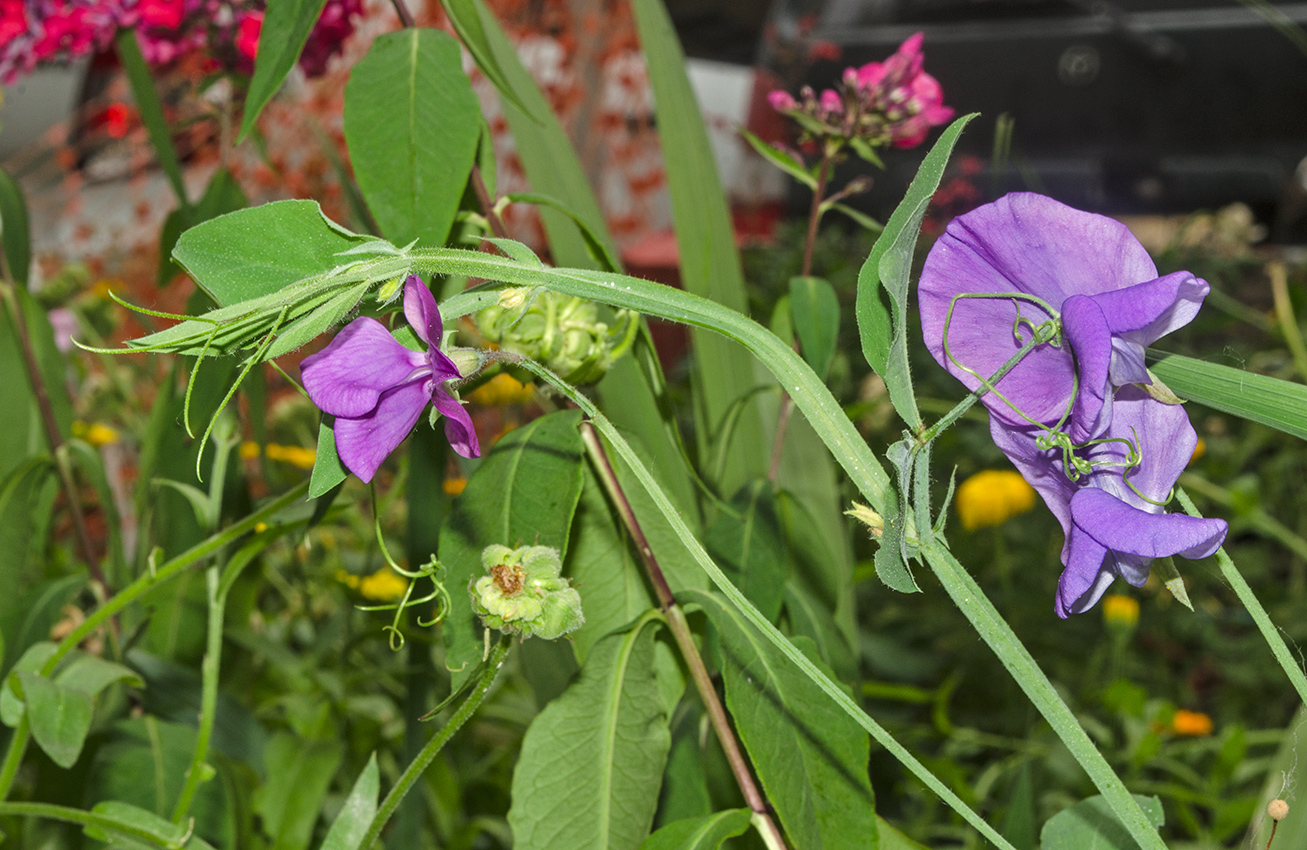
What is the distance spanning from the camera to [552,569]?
0.24m

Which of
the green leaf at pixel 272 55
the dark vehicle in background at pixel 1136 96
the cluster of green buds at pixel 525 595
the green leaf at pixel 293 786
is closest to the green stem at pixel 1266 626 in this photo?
the cluster of green buds at pixel 525 595

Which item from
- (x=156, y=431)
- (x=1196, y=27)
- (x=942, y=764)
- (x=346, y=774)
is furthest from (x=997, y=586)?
(x=1196, y=27)

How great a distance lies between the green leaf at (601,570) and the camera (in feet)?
1.09

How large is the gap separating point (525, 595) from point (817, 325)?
0.69 feet

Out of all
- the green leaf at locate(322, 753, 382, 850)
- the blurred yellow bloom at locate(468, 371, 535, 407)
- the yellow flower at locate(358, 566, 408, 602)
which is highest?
the green leaf at locate(322, 753, 382, 850)

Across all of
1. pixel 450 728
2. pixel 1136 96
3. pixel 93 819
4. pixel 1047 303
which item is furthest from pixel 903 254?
pixel 1136 96

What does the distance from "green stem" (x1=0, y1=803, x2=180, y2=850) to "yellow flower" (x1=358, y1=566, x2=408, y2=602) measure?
372 mm

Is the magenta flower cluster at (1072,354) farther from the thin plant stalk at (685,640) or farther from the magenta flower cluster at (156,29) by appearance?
the magenta flower cluster at (156,29)

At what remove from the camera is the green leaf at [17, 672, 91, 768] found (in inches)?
12.8

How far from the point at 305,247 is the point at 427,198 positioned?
82 millimetres

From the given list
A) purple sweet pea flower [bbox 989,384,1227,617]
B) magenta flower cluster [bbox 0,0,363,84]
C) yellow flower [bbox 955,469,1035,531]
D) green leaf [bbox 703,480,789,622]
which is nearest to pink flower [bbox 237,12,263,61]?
magenta flower cluster [bbox 0,0,363,84]

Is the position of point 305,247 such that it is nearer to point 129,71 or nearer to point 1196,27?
point 129,71

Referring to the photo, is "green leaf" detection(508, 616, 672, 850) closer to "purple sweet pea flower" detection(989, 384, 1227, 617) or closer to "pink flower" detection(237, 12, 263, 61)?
A: "purple sweet pea flower" detection(989, 384, 1227, 617)

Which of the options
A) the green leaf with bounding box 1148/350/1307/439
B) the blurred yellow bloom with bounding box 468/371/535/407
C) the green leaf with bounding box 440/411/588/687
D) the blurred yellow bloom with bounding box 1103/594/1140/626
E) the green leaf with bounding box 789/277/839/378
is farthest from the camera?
the blurred yellow bloom with bounding box 1103/594/1140/626
